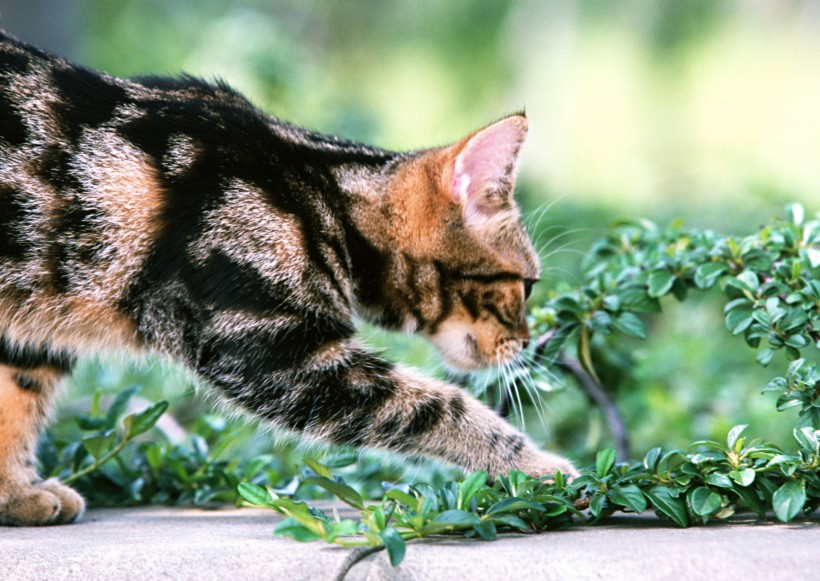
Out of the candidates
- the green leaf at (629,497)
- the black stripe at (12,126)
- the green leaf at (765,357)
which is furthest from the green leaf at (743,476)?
the black stripe at (12,126)

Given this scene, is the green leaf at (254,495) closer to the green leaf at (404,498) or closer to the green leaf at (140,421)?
the green leaf at (404,498)

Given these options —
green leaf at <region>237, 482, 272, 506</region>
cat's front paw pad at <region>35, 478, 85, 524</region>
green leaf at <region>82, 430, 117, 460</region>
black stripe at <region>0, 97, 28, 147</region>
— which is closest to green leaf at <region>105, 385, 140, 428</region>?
green leaf at <region>82, 430, 117, 460</region>

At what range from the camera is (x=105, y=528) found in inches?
110

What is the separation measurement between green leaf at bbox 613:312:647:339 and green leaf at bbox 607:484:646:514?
28.2 inches

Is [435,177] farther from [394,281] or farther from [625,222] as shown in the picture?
[625,222]

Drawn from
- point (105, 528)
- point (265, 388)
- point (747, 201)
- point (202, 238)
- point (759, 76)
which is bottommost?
point (105, 528)

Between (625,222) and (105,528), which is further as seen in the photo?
(625,222)

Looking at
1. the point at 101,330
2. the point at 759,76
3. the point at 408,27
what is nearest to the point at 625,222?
the point at 101,330

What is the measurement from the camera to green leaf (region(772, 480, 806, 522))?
223 cm

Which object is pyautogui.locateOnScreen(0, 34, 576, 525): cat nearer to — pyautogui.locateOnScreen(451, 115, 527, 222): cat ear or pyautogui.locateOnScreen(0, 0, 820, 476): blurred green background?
pyautogui.locateOnScreen(451, 115, 527, 222): cat ear

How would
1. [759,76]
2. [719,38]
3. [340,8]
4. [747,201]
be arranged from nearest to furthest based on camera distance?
[747,201] → [759,76] → [719,38] → [340,8]

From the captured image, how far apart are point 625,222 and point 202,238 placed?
1.40 meters

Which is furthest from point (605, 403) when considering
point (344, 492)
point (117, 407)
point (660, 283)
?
point (117, 407)

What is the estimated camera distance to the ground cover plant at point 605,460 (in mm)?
2256
